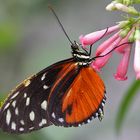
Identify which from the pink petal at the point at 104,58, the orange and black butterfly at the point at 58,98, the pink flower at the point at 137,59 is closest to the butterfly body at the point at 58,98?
the orange and black butterfly at the point at 58,98

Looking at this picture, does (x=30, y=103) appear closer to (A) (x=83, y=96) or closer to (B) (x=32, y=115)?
(B) (x=32, y=115)

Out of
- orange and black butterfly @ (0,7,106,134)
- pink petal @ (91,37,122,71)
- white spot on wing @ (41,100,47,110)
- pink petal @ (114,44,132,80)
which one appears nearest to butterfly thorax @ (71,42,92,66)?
orange and black butterfly @ (0,7,106,134)

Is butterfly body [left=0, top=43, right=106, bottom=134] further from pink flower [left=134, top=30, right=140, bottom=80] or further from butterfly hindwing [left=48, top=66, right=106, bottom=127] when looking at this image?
pink flower [left=134, top=30, right=140, bottom=80]

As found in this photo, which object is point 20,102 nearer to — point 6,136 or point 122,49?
point 122,49

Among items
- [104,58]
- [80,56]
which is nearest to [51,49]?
[80,56]

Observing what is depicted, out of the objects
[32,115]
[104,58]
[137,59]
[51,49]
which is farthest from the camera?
[51,49]

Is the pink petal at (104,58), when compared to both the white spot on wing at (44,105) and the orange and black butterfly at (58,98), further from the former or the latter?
the white spot on wing at (44,105)

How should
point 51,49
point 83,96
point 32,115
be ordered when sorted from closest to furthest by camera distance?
point 32,115 → point 83,96 → point 51,49
